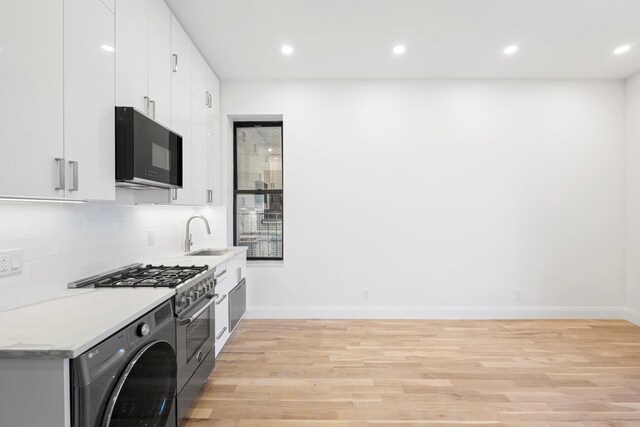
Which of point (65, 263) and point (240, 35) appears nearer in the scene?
point (65, 263)

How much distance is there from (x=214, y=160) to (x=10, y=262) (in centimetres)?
236

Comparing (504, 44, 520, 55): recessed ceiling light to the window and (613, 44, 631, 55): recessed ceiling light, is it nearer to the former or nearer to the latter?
(613, 44, 631, 55): recessed ceiling light

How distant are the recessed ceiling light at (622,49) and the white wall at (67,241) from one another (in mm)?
4848

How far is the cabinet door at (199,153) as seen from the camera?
3007mm

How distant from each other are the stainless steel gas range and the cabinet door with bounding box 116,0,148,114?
1077 millimetres


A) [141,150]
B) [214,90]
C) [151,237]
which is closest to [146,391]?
[141,150]

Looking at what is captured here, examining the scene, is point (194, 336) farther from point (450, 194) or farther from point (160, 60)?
point (450, 194)

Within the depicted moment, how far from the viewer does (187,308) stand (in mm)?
1935

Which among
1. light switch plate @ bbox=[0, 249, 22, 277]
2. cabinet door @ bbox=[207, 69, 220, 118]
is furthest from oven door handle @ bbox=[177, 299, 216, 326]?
cabinet door @ bbox=[207, 69, 220, 118]

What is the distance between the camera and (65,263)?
1.81 meters

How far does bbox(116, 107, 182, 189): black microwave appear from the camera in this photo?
5.74 feet

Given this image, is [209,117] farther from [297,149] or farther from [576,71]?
[576,71]

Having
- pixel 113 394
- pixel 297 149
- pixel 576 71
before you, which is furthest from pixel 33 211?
pixel 576 71

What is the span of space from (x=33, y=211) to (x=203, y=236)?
2.22 meters
